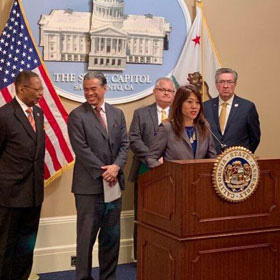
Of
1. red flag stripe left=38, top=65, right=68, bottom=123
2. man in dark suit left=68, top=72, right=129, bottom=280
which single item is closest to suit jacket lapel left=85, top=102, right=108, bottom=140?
man in dark suit left=68, top=72, right=129, bottom=280

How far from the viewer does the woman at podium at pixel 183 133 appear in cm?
322

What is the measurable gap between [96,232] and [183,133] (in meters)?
1.17

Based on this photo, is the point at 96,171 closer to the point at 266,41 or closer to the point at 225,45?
the point at 225,45

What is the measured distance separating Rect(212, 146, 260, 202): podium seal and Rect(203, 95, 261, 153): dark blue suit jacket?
1.58 metres

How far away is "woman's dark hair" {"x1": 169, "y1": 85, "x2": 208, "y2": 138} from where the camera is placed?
3.23 metres

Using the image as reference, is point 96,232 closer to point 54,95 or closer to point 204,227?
point 54,95

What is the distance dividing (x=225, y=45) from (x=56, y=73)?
1792 mm

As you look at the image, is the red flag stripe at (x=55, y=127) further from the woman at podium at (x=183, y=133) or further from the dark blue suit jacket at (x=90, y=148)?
the woman at podium at (x=183, y=133)

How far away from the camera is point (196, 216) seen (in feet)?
9.06

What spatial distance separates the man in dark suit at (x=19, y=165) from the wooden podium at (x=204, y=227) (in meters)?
1.03

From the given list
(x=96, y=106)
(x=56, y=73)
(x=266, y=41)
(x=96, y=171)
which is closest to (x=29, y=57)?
(x=56, y=73)

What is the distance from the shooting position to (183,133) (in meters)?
3.23

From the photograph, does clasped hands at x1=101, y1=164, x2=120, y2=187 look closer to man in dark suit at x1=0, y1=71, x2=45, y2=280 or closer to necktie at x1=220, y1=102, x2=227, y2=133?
man in dark suit at x1=0, y1=71, x2=45, y2=280

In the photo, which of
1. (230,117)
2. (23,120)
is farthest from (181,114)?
(230,117)
